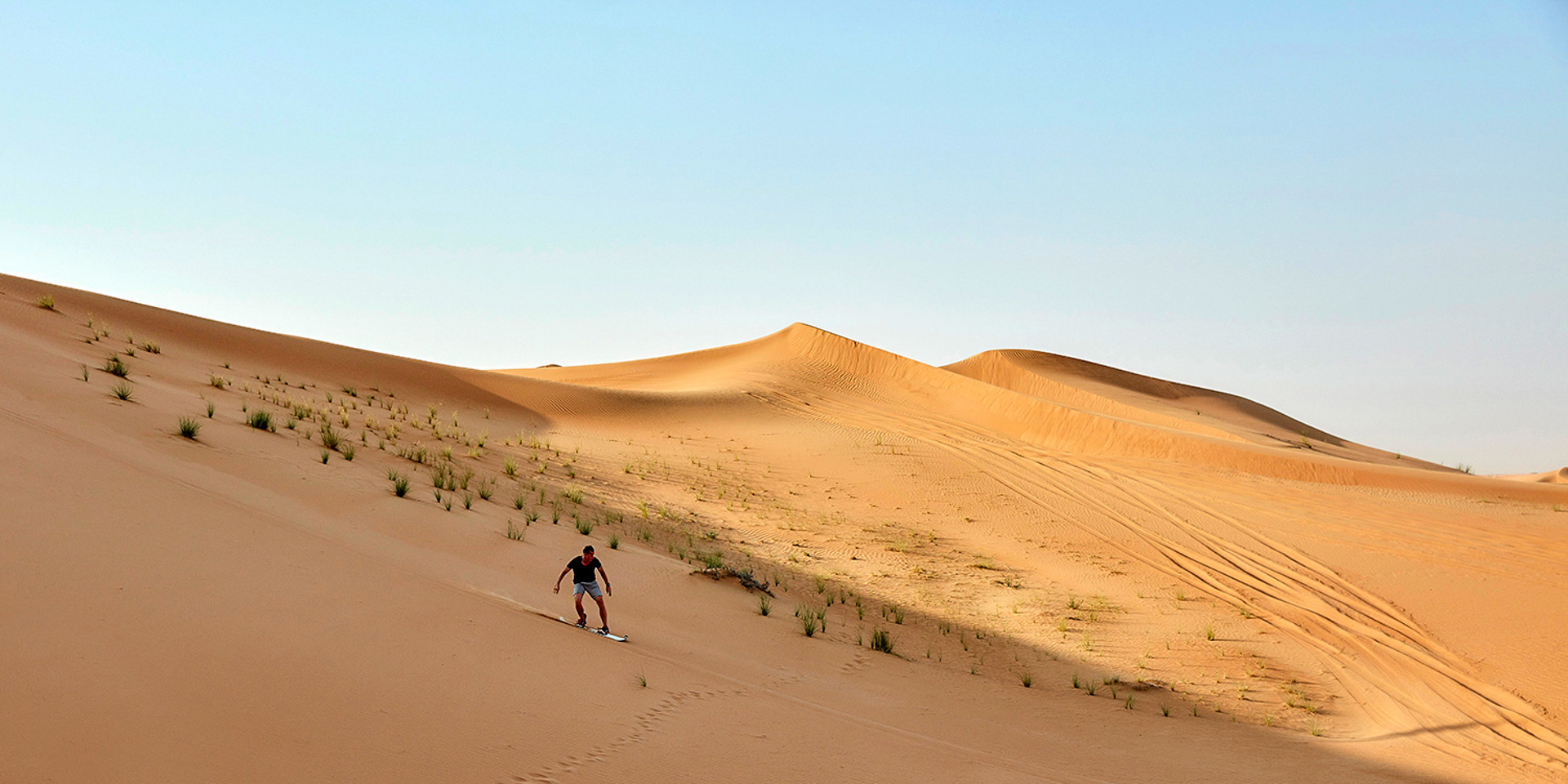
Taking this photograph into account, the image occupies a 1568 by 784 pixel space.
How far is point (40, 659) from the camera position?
439cm

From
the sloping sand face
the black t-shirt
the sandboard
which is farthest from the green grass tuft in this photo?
the black t-shirt

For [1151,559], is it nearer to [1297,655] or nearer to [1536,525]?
[1297,655]

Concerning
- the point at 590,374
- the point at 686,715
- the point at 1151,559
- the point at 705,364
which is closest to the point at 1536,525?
the point at 1151,559

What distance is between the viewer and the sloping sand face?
4984 millimetres

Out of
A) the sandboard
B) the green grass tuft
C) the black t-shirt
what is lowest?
the green grass tuft

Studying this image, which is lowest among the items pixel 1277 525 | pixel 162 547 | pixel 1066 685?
pixel 1066 685

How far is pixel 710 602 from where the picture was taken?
32.6ft

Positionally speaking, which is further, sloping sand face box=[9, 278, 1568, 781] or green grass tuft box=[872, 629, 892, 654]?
green grass tuft box=[872, 629, 892, 654]

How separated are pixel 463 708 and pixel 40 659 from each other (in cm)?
205

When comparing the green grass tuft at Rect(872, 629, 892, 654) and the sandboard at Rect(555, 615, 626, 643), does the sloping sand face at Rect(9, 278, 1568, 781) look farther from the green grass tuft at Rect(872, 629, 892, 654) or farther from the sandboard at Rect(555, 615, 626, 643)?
the green grass tuft at Rect(872, 629, 892, 654)

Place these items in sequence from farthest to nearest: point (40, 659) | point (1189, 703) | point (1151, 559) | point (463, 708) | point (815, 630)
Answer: point (1151, 559), point (815, 630), point (1189, 703), point (463, 708), point (40, 659)

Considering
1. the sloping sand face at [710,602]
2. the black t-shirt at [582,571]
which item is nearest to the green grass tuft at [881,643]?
the sloping sand face at [710,602]

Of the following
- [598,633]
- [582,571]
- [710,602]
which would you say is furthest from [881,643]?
[582,571]

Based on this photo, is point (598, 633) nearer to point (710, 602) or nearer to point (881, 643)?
point (710, 602)
